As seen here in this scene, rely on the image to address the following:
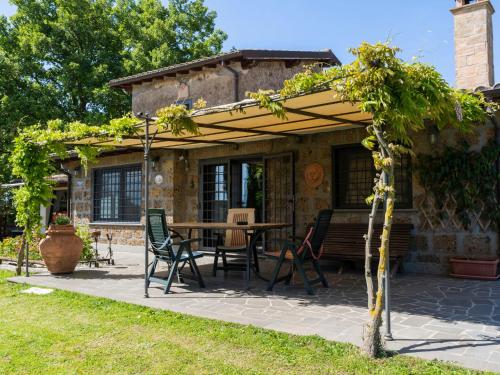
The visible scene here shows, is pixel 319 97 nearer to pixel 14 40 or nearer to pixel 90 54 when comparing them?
pixel 90 54

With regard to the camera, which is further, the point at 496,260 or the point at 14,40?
the point at 14,40

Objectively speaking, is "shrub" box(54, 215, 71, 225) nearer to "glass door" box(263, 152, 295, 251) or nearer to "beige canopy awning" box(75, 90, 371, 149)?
"beige canopy awning" box(75, 90, 371, 149)

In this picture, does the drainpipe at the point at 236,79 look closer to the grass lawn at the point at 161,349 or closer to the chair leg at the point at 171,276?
the chair leg at the point at 171,276

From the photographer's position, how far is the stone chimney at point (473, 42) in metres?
7.55

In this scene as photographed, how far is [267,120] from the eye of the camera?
6797 millimetres

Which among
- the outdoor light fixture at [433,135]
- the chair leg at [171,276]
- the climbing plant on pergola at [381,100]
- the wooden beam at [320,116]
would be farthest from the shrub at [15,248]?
the outdoor light fixture at [433,135]

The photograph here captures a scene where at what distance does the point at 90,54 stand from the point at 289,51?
1299cm

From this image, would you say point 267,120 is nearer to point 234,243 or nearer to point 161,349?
point 234,243

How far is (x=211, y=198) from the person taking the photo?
1052 cm

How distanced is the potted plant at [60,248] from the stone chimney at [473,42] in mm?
7237

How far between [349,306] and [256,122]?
3281mm

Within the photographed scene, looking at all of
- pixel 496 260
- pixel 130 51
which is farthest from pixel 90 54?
pixel 496 260

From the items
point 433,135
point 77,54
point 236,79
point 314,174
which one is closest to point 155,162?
point 236,79

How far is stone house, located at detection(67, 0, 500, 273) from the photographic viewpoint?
277 inches
